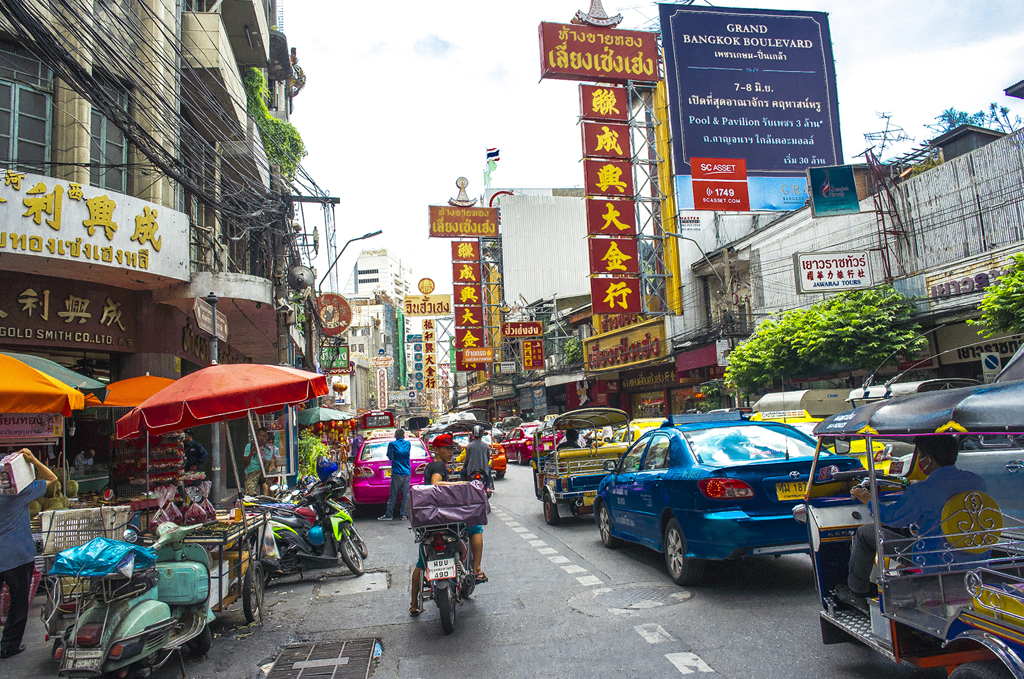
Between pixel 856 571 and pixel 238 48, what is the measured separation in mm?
19833

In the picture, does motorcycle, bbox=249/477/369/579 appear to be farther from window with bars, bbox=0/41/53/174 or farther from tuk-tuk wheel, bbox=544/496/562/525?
window with bars, bbox=0/41/53/174

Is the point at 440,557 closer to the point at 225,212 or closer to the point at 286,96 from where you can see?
the point at 225,212

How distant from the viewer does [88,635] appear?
186 inches

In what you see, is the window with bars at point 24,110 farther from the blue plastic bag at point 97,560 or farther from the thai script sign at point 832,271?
A: the thai script sign at point 832,271

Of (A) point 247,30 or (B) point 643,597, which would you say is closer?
(B) point 643,597

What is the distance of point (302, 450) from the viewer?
20047mm

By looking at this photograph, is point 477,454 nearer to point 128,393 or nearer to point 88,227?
point 128,393

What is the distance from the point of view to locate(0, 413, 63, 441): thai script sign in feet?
28.9

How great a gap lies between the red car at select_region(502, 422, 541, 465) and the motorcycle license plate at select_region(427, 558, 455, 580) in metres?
20.5

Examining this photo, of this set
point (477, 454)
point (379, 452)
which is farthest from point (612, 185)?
point (477, 454)

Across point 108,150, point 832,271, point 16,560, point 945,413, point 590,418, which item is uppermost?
point 108,150

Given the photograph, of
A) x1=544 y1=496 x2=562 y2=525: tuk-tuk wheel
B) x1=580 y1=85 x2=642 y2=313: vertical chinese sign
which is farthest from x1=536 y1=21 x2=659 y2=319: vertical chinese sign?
x1=544 y1=496 x2=562 y2=525: tuk-tuk wheel

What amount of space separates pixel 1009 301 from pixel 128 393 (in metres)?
14.3

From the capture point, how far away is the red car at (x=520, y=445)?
2717 centimetres
